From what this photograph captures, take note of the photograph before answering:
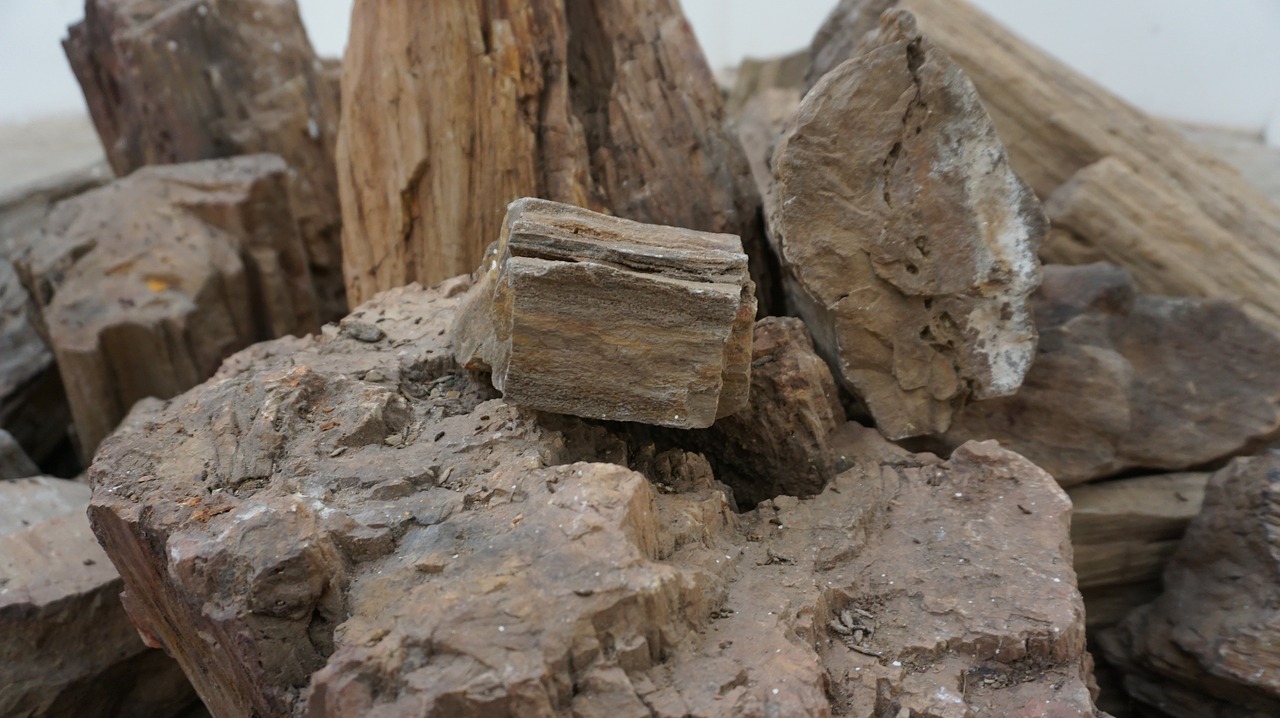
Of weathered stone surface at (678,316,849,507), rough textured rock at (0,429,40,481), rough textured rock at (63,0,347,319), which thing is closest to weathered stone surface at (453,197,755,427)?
weathered stone surface at (678,316,849,507)

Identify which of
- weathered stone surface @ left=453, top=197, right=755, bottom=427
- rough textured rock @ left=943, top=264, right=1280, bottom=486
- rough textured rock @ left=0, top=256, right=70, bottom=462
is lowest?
rough textured rock @ left=0, top=256, right=70, bottom=462

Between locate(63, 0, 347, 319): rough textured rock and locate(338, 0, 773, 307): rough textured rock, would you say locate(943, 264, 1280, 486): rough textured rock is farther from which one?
locate(63, 0, 347, 319): rough textured rock

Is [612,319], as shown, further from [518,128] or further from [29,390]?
[29,390]

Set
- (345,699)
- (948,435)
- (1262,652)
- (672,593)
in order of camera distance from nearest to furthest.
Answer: (345,699), (672,593), (1262,652), (948,435)

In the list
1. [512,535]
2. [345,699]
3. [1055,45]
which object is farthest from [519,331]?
[1055,45]

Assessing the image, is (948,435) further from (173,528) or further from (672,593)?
Result: (173,528)

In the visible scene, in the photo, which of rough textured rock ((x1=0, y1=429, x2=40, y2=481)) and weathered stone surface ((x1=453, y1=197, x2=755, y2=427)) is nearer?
weathered stone surface ((x1=453, y1=197, x2=755, y2=427))

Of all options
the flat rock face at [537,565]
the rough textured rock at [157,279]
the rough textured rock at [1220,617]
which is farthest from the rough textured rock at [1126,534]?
the rough textured rock at [157,279]
